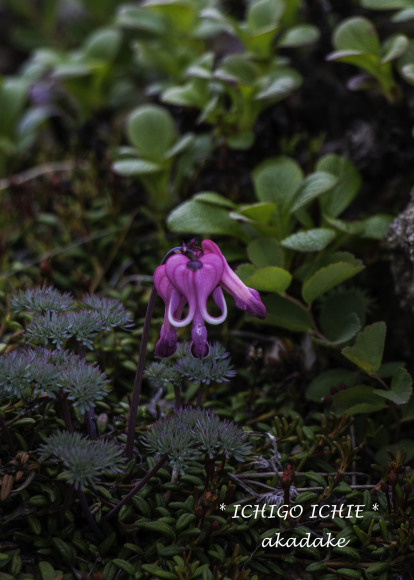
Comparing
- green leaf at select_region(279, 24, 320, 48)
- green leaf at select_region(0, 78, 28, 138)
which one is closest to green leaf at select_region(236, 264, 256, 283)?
green leaf at select_region(279, 24, 320, 48)

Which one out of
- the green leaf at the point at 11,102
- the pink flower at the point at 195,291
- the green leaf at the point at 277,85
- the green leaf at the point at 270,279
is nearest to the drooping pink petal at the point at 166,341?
the pink flower at the point at 195,291

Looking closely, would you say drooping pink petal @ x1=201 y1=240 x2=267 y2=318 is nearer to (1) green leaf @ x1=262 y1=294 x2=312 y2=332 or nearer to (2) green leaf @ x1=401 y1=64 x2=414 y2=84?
(1) green leaf @ x1=262 y1=294 x2=312 y2=332

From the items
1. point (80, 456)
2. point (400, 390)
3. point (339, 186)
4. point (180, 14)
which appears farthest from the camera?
point (180, 14)

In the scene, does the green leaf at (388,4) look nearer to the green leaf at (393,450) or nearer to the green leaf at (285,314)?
the green leaf at (285,314)

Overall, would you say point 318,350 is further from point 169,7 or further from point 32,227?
point 169,7

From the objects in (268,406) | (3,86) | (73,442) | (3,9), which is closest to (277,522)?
(268,406)

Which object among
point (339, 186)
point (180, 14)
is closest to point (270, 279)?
point (339, 186)

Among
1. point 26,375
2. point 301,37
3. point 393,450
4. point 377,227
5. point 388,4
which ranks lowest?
point 393,450

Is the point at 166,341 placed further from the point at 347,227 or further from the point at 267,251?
the point at 347,227
